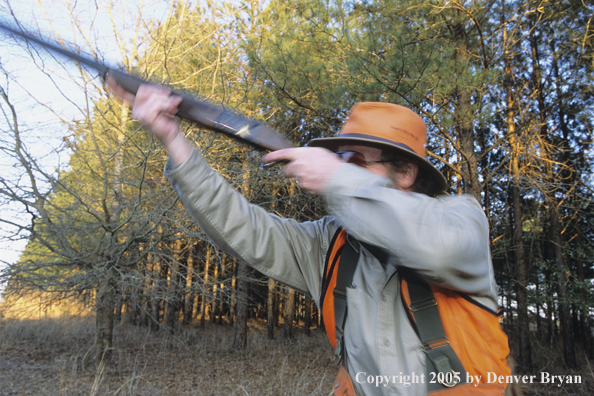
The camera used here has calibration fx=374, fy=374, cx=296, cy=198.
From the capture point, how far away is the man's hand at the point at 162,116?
142cm

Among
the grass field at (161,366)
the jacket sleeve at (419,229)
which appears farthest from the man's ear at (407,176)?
the grass field at (161,366)

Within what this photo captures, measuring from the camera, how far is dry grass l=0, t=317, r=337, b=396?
6805mm

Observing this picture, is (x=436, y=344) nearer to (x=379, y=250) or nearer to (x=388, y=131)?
(x=379, y=250)

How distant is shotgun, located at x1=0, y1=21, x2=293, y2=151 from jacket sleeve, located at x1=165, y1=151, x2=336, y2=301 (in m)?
0.25

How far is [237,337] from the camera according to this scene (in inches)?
482

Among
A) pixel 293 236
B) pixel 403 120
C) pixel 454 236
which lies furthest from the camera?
pixel 293 236

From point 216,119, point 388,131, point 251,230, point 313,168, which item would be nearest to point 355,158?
point 388,131

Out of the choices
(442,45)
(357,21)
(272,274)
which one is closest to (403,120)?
(272,274)

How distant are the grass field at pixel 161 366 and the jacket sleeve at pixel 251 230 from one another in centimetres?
380

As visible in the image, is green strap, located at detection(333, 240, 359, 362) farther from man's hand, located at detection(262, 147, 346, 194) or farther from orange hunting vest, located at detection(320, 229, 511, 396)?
man's hand, located at detection(262, 147, 346, 194)

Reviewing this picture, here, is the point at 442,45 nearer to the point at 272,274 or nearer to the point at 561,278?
the point at 272,274

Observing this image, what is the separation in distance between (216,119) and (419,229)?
1039 millimetres

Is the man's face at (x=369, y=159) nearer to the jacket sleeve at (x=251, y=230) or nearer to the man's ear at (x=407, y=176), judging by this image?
the man's ear at (x=407, y=176)

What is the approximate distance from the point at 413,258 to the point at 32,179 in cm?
739
